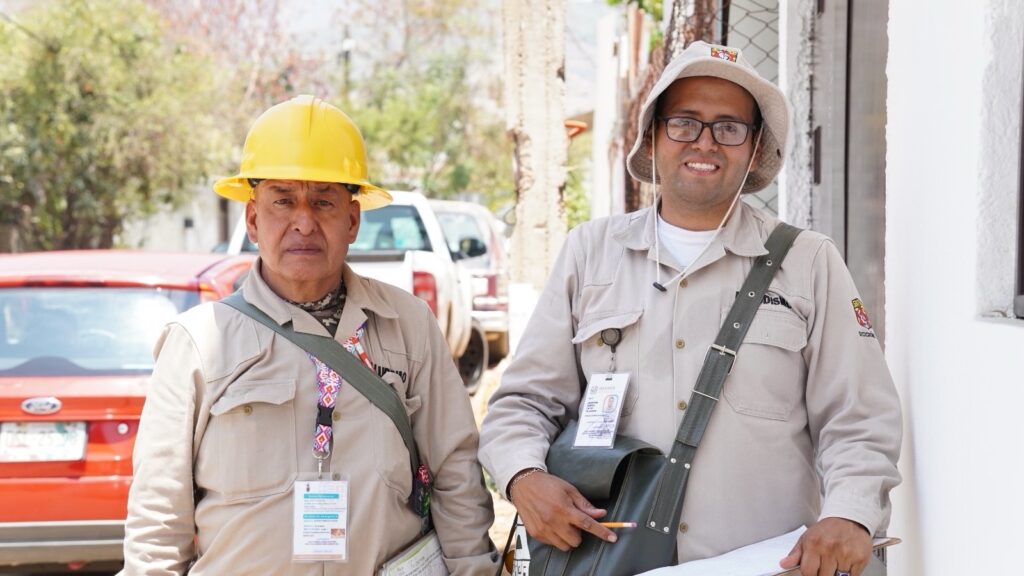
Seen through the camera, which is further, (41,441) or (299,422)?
(41,441)

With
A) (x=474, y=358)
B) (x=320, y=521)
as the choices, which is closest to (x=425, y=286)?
(x=474, y=358)

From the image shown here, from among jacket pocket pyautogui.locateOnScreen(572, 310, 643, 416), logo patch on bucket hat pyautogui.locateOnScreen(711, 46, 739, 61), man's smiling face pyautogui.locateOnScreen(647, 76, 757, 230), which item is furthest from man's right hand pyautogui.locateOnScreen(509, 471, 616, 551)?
logo patch on bucket hat pyautogui.locateOnScreen(711, 46, 739, 61)

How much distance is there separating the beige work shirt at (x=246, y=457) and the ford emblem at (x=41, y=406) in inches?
97.6

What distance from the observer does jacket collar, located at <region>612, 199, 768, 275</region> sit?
268cm

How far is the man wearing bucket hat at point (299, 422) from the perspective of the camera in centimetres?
273

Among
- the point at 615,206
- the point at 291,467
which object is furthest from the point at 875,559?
the point at 615,206

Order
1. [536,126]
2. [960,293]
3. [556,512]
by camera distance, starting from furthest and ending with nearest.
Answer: [536,126]
[556,512]
[960,293]

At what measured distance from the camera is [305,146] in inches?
114

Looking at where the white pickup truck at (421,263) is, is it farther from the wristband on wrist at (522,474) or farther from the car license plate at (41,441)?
the wristband on wrist at (522,474)

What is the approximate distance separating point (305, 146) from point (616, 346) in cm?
94

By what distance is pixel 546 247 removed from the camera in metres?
9.62

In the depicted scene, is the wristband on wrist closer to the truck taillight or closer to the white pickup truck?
the white pickup truck

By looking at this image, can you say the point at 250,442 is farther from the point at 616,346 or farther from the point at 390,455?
the point at 616,346

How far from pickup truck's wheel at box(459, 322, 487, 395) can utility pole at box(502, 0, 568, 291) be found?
7.31 ft
